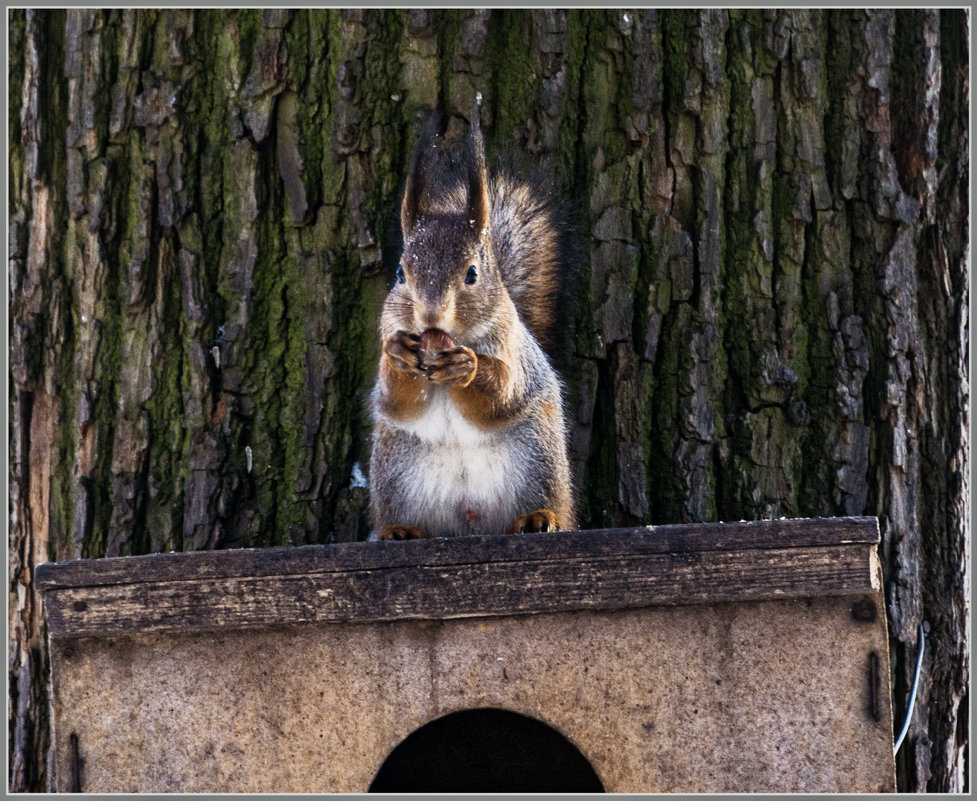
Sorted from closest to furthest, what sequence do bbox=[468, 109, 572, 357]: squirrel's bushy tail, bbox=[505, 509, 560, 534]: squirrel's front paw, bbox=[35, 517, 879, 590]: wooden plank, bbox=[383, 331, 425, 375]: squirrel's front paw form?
bbox=[35, 517, 879, 590]: wooden plank
bbox=[383, 331, 425, 375]: squirrel's front paw
bbox=[505, 509, 560, 534]: squirrel's front paw
bbox=[468, 109, 572, 357]: squirrel's bushy tail

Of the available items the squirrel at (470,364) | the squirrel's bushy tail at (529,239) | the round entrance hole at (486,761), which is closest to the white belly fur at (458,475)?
the squirrel at (470,364)

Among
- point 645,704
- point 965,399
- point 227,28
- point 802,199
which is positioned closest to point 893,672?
point 965,399

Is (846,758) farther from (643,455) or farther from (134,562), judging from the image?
(134,562)

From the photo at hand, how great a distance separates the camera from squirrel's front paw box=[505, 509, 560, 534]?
74.4 inches

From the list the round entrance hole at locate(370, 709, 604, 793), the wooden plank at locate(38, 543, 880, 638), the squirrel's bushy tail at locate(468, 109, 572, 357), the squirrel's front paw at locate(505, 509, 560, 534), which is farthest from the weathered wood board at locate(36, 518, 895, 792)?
the squirrel's bushy tail at locate(468, 109, 572, 357)

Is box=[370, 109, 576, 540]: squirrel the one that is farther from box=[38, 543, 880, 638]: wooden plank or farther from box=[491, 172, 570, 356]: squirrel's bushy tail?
box=[38, 543, 880, 638]: wooden plank

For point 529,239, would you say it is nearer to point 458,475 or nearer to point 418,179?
point 418,179

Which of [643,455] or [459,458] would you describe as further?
[643,455]

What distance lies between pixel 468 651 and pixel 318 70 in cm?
114

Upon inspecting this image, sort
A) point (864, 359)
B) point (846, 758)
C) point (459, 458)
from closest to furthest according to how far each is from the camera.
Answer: point (846, 758), point (459, 458), point (864, 359)

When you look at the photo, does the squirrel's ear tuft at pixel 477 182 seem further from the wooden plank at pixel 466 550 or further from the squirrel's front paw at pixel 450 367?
the wooden plank at pixel 466 550

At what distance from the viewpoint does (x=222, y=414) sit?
84.1 inches

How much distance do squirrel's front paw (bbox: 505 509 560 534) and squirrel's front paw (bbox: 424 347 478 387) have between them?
279 mm

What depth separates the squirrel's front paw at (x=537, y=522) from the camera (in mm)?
1891
